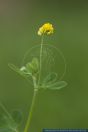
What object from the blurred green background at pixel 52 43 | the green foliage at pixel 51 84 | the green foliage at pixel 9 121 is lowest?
the green foliage at pixel 9 121

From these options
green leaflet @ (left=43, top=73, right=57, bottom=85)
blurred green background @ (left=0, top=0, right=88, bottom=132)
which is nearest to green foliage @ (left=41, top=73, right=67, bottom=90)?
green leaflet @ (left=43, top=73, right=57, bottom=85)

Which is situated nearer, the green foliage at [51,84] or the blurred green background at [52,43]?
the green foliage at [51,84]

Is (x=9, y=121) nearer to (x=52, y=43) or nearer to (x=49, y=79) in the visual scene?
(x=49, y=79)

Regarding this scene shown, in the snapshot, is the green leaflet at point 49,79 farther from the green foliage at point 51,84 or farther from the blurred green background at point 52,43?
the blurred green background at point 52,43

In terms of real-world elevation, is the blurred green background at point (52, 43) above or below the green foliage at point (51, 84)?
above

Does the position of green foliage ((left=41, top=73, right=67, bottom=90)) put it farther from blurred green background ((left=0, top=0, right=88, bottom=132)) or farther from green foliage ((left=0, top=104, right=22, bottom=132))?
blurred green background ((left=0, top=0, right=88, bottom=132))

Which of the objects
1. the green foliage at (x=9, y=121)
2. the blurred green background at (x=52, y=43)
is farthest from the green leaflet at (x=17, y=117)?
the blurred green background at (x=52, y=43)

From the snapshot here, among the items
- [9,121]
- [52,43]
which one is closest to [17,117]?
[9,121]

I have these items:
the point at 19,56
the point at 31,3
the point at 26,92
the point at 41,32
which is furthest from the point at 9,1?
the point at 41,32
